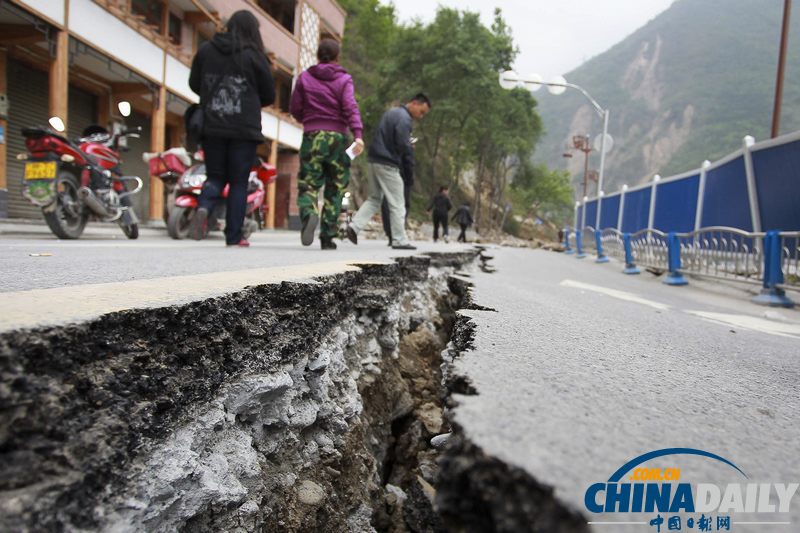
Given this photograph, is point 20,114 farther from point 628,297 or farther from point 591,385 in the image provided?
point 591,385

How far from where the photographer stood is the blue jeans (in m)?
4.33

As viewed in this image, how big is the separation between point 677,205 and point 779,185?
129 inches

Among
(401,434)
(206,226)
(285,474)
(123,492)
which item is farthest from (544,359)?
(206,226)

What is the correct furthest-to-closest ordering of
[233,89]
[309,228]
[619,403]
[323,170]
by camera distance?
[309,228], [323,170], [233,89], [619,403]

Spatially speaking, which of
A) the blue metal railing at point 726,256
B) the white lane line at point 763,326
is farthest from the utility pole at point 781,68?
the white lane line at point 763,326

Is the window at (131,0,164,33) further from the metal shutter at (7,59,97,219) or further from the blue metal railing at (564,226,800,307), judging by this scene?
the blue metal railing at (564,226,800,307)

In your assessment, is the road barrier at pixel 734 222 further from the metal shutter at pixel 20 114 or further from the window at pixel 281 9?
the window at pixel 281 9

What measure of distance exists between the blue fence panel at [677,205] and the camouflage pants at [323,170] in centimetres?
616

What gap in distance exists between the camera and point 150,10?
12.3 metres

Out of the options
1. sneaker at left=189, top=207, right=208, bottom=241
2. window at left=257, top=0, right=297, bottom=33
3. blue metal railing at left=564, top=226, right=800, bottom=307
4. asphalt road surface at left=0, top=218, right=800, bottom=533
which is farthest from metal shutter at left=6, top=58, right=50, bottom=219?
blue metal railing at left=564, top=226, right=800, bottom=307

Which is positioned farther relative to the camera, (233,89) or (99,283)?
(233,89)

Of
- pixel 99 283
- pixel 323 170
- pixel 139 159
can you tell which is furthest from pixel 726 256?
pixel 139 159

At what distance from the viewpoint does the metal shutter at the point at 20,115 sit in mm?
9197

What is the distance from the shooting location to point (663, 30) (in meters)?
121
